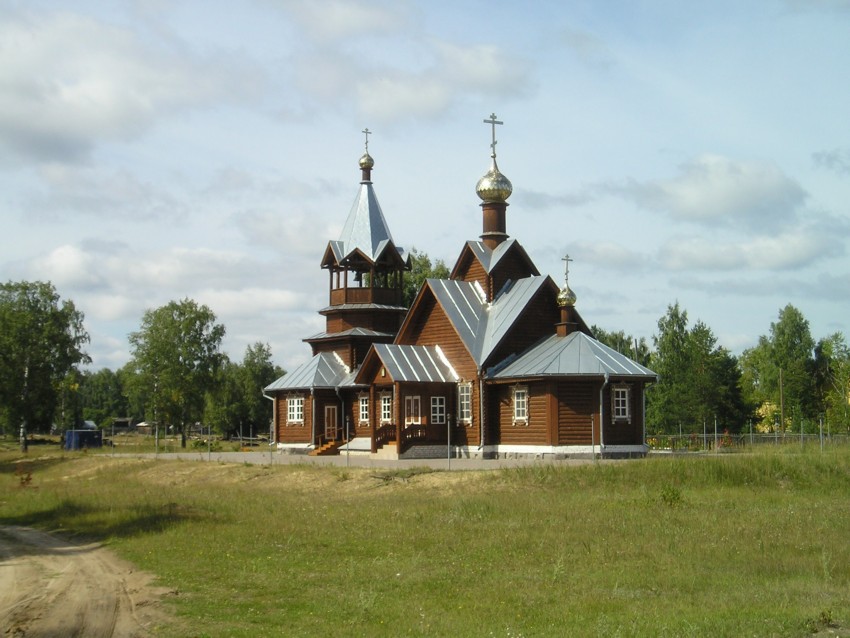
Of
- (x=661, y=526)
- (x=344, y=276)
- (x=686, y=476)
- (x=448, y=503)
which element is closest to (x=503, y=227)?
(x=344, y=276)

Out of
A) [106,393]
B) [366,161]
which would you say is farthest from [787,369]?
[106,393]

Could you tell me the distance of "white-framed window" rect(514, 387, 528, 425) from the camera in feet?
110

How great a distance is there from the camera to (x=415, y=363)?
36.0 metres

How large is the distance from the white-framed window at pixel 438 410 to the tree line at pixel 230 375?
15640 mm

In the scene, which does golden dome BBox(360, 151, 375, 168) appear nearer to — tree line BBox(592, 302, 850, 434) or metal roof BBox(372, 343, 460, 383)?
metal roof BBox(372, 343, 460, 383)

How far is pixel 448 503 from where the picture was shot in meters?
21.7

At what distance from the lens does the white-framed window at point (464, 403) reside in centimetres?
3531

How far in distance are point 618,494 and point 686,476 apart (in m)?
3.10

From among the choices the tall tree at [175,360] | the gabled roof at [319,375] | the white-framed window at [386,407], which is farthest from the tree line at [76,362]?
the white-framed window at [386,407]

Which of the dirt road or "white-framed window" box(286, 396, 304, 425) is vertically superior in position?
"white-framed window" box(286, 396, 304, 425)

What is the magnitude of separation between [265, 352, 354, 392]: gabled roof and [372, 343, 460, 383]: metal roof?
5.20 m

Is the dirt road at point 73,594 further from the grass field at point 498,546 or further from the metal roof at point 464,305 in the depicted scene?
the metal roof at point 464,305

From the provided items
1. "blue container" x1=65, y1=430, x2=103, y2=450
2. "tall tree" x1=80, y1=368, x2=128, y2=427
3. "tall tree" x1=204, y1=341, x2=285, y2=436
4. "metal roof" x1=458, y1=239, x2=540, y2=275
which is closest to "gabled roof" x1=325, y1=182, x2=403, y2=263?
"metal roof" x1=458, y1=239, x2=540, y2=275

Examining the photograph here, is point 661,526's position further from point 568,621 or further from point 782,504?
point 568,621
